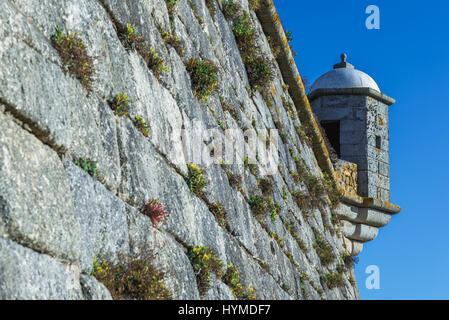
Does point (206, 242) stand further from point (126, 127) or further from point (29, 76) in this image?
point (29, 76)

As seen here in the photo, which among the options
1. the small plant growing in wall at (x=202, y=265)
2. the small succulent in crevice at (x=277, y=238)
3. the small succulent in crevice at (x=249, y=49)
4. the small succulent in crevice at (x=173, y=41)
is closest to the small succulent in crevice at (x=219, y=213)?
the small plant growing in wall at (x=202, y=265)

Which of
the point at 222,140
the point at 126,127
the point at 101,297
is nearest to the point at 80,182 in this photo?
the point at 101,297

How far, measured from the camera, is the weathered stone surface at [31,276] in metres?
2.05

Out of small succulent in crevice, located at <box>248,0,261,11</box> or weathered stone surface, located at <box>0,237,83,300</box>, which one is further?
small succulent in crevice, located at <box>248,0,261,11</box>

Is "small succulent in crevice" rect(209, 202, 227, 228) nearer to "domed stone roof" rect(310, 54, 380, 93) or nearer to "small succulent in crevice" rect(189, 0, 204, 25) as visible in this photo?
"small succulent in crevice" rect(189, 0, 204, 25)

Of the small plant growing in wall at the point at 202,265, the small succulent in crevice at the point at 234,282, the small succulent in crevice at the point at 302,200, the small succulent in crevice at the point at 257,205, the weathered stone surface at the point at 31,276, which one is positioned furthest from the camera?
the small succulent in crevice at the point at 302,200

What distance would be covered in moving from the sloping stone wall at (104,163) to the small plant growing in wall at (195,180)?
0.24ft

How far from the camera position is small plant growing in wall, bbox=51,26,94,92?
2900mm

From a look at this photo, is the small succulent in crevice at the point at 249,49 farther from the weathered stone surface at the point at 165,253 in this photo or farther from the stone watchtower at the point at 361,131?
the stone watchtower at the point at 361,131

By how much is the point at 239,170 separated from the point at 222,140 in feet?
1.59

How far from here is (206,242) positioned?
412cm

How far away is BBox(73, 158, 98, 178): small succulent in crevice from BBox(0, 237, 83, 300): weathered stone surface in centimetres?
53

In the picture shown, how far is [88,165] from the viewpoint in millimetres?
2855

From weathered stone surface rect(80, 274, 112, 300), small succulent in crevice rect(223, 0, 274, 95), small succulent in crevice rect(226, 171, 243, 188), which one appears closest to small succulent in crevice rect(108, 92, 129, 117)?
weathered stone surface rect(80, 274, 112, 300)
